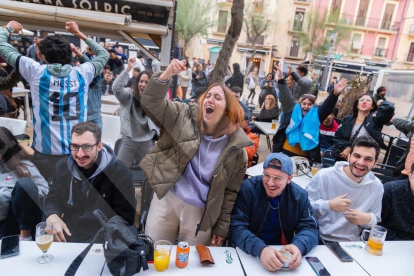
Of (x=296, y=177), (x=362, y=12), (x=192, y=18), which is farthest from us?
(x=362, y=12)

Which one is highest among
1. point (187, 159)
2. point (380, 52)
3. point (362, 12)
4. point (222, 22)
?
point (362, 12)

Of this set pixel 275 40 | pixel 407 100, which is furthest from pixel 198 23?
pixel 407 100

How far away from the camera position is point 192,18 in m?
25.0

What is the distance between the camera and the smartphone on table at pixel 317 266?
1.53 meters

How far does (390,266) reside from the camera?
65.9 inches

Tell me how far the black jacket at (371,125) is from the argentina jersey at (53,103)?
3213 millimetres

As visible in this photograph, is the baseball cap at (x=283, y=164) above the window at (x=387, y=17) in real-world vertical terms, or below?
below

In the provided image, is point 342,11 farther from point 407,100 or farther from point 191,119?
point 191,119

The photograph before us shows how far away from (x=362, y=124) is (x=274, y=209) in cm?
243

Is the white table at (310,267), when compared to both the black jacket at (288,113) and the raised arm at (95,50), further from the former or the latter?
the raised arm at (95,50)

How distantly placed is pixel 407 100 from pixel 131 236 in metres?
9.38

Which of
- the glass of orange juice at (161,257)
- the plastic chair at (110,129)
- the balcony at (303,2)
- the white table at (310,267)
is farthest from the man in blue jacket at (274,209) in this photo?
the balcony at (303,2)

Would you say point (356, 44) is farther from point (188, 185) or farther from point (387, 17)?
point (188, 185)

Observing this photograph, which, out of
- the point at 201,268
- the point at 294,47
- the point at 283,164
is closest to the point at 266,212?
the point at 283,164
